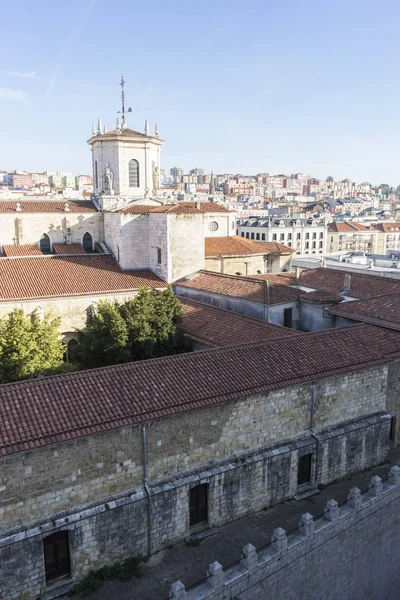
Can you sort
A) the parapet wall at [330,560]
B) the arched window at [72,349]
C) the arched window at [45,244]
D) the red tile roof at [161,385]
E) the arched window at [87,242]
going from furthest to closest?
the arched window at [87,242]
the arched window at [45,244]
the arched window at [72,349]
the parapet wall at [330,560]
the red tile roof at [161,385]

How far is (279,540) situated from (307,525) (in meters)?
0.93

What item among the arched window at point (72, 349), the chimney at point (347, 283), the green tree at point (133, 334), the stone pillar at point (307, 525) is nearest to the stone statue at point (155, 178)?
the arched window at point (72, 349)

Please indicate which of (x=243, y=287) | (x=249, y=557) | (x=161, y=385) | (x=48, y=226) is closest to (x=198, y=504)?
(x=249, y=557)

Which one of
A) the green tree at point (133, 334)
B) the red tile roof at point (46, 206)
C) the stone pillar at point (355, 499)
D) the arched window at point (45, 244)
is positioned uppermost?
the red tile roof at point (46, 206)

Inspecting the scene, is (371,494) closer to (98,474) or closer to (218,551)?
(218,551)

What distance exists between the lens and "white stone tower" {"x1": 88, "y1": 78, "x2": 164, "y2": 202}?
29594 mm

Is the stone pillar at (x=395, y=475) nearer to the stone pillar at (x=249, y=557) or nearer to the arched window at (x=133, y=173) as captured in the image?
the stone pillar at (x=249, y=557)

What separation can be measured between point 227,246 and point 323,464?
20.9 metres

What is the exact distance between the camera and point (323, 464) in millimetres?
13867

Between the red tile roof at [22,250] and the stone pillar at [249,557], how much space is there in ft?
68.3

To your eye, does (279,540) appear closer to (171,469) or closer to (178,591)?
(178,591)

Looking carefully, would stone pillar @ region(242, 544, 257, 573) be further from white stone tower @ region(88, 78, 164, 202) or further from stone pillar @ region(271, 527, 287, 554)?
white stone tower @ region(88, 78, 164, 202)

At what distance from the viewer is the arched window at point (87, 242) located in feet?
97.2

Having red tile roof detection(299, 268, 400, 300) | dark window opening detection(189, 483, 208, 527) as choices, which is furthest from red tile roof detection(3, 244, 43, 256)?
dark window opening detection(189, 483, 208, 527)
